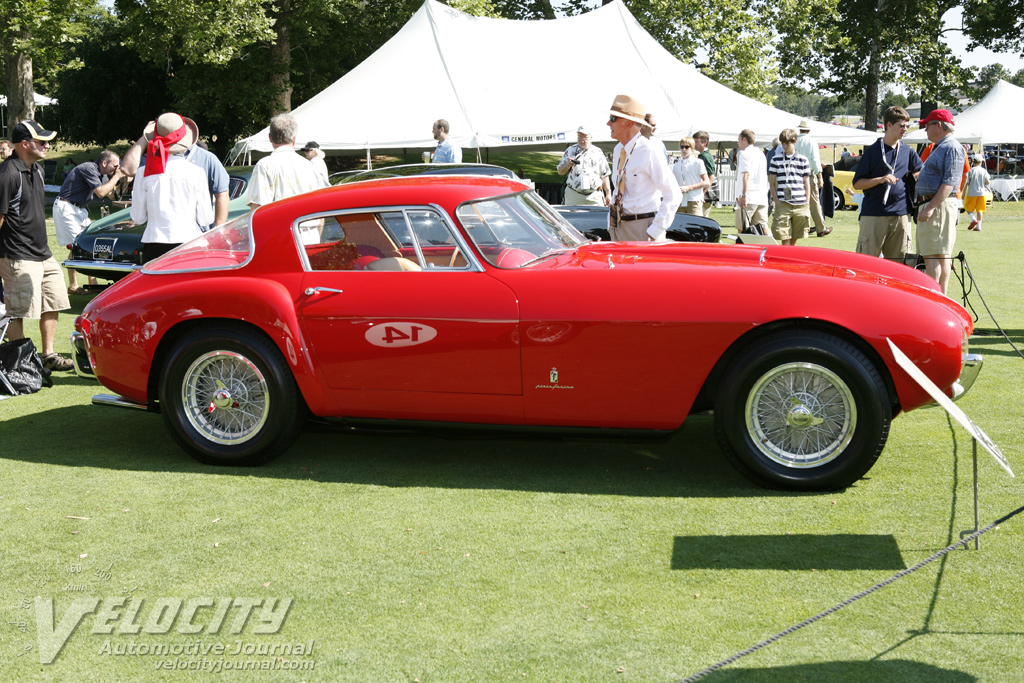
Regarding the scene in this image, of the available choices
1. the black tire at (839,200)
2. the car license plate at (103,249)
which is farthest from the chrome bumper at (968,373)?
the black tire at (839,200)

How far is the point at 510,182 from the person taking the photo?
5523 millimetres

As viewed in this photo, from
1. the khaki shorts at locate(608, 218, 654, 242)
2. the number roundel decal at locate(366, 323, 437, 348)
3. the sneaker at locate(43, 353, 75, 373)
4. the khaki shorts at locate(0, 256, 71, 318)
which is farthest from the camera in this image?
the sneaker at locate(43, 353, 75, 373)

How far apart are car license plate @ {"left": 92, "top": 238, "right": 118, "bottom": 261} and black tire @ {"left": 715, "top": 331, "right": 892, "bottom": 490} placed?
7896 millimetres

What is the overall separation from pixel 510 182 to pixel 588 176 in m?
7.48

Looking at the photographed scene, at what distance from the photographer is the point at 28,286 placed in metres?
7.24

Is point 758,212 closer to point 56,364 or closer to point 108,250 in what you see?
point 108,250

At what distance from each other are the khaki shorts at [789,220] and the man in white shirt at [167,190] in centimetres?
743

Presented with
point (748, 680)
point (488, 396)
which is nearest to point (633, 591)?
point (748, 680)

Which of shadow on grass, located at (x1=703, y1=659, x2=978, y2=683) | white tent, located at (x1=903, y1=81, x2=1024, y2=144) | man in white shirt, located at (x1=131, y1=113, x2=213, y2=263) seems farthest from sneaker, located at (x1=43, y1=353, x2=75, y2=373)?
white tent, located at (x1=903, y1=81, x2=1024, y2=144)

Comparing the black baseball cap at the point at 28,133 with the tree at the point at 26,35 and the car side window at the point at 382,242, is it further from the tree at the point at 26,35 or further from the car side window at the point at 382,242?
the tree at the point at 26,35

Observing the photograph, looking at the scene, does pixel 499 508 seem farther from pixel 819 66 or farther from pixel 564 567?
pixel 819 66

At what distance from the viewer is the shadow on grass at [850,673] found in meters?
2.97

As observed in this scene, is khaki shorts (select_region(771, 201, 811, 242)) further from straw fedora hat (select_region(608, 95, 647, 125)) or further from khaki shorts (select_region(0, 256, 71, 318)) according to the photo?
khaki shorts (select_region(0, 256, 71, 318))

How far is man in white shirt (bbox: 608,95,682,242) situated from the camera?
23.2 ft
